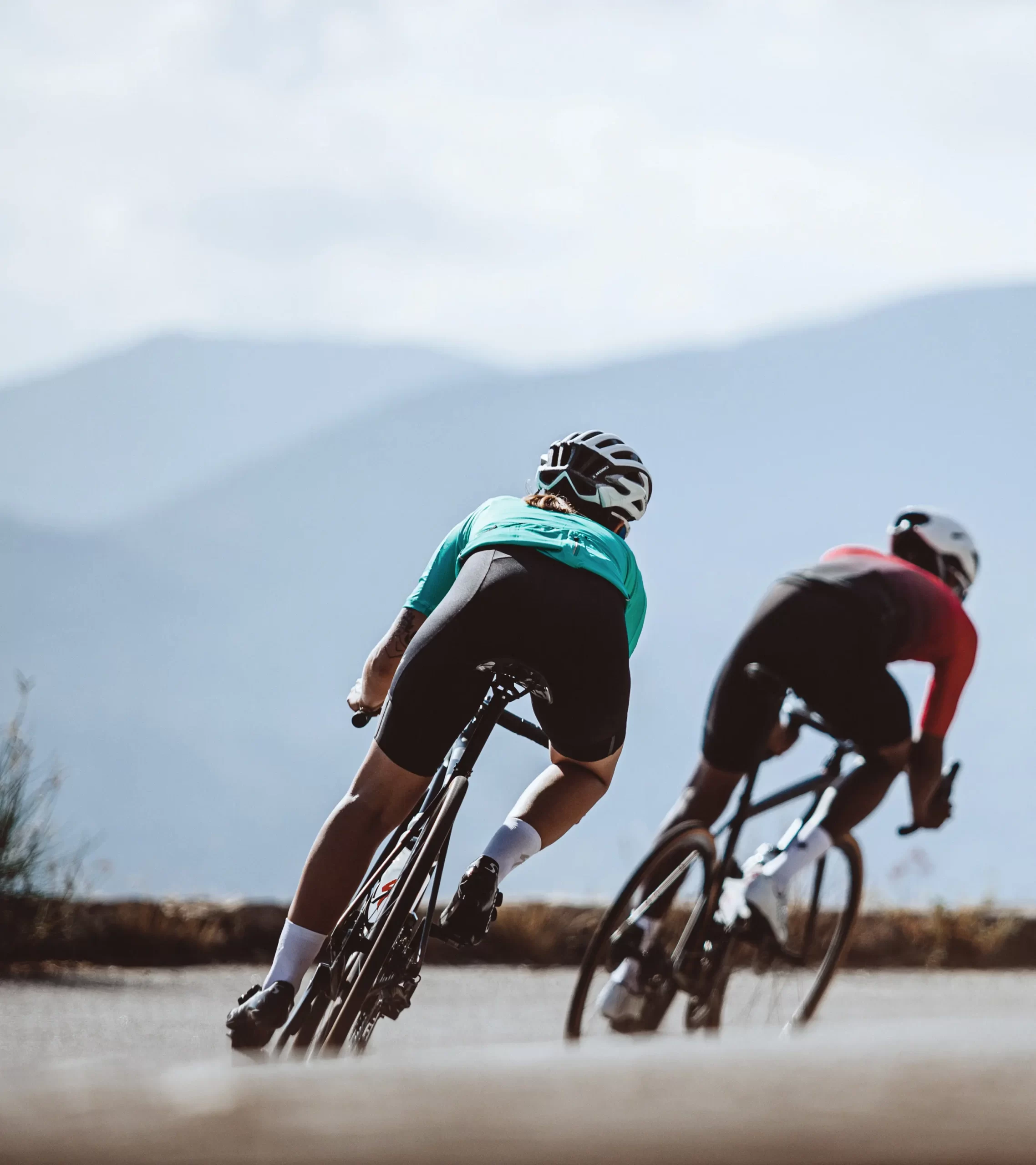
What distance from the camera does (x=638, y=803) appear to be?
15550 centimetres

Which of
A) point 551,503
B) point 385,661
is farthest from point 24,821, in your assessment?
point 551,503

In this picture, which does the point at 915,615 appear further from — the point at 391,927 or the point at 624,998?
the point at 391,927

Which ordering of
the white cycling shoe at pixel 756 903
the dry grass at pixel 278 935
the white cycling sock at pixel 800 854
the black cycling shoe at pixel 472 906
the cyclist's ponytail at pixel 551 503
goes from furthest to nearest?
the dry grass at pixel 278 935
the white cycling sock at pixel 800 854
the white cycling shoe at pixel 756 903
the cyclist's ponytail at pixel 551 503
the black cycling shoe at pixel 472 906

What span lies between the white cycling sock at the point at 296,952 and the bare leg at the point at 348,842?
0.06 ft

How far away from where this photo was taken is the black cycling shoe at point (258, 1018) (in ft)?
11.2

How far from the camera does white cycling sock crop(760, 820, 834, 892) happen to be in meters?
4.33

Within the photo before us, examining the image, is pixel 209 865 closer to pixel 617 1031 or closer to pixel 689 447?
pixel 689 447

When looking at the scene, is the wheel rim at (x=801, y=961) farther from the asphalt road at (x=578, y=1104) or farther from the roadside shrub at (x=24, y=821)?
the asphalt road at (x=578, y=1104)

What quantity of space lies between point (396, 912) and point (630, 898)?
2.75ft

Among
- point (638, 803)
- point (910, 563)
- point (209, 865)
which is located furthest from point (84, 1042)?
point (638, 803)

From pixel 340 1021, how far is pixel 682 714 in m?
163

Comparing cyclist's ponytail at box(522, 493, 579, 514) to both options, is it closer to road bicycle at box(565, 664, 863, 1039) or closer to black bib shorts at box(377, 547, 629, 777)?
black bib shorts at box(377, 547, 629, 777)

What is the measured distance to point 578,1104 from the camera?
56 centimetres

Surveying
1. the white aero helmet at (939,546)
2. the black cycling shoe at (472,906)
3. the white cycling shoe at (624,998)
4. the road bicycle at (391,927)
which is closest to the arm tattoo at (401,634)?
the road bicycle at (391,927)
